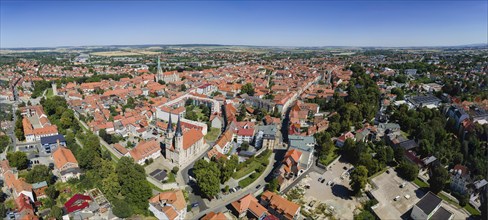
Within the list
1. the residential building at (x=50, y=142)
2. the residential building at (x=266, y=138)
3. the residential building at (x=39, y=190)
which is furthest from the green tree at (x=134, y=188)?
the residential building at (x=266, y=138)

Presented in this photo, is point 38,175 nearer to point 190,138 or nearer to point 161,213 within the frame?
point 161,213

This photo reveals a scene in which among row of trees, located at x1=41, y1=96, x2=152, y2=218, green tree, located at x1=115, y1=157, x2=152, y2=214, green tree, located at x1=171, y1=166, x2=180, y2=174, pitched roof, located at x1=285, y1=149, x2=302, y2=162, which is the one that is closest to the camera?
row of trees, located at x1=41, y1=96, x2=152, y2=218

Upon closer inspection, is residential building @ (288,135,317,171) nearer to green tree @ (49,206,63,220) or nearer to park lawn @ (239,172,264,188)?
park lawn @ (239,172,264,188)

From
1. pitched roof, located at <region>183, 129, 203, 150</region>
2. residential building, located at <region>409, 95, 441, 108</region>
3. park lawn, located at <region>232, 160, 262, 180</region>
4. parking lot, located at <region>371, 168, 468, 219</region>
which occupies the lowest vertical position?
parking lot, located at <region>371, 168, 468, 219</region>

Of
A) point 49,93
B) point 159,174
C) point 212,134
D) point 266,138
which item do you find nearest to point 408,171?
point 266,138

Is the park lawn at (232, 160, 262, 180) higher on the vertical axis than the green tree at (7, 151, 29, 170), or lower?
lower

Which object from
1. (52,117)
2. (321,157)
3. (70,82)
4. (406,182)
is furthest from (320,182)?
(70,82)

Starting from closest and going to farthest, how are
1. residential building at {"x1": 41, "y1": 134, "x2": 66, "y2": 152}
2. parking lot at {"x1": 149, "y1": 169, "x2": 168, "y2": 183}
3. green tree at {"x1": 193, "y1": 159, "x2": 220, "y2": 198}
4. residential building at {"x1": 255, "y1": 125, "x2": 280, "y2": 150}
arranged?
green tree at {"x1": 193, "y1": 159, "x2": 220, "y2": 198}
parking lot at {"x1": 149, "y1": 169, "x2": 168, "y2": 183}
residential building at {"x1": 41, "y1": 134, "x2": 66, "y2": 152}
residential building at {"x1": 255, "y1": 125, "x2": 280, "y2": 150}

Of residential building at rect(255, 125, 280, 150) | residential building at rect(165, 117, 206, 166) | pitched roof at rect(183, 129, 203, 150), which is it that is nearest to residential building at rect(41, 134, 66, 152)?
residential building at rect(165, 117, 206, 166)
